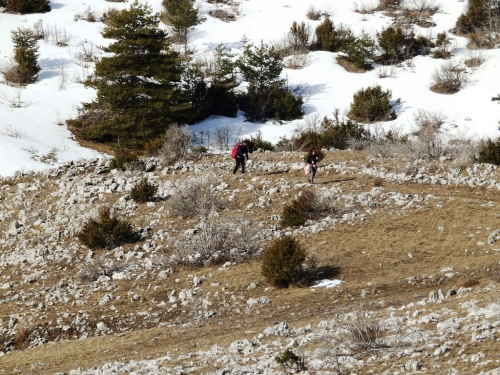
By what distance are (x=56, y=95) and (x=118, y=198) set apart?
51.4ft

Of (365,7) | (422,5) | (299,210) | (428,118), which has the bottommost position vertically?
(428,118)

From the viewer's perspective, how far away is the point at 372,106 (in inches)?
1162

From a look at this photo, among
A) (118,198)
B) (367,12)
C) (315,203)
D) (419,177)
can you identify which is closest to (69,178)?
(118,198)

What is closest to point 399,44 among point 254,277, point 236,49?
point 236,49

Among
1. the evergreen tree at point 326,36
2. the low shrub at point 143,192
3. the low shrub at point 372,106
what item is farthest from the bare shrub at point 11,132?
the evergreen tree at point 326,36

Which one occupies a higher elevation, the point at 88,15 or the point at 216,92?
the point at 88,15

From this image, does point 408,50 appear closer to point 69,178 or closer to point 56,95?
point 56,95

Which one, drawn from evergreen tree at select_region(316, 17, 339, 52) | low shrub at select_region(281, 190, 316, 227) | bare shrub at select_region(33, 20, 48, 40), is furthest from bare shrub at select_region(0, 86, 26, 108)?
evergreen tree at select_region(316, 17, 339, 52)

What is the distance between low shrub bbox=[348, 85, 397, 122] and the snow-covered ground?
713 mm

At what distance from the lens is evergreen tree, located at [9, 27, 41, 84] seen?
30484mm

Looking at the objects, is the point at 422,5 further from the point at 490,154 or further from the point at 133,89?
the point at 490,154

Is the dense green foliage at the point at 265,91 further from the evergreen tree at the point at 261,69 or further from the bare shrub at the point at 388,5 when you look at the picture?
the bare shrub at the point at 388,5

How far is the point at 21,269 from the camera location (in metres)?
13.2

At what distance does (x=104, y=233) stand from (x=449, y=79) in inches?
989
